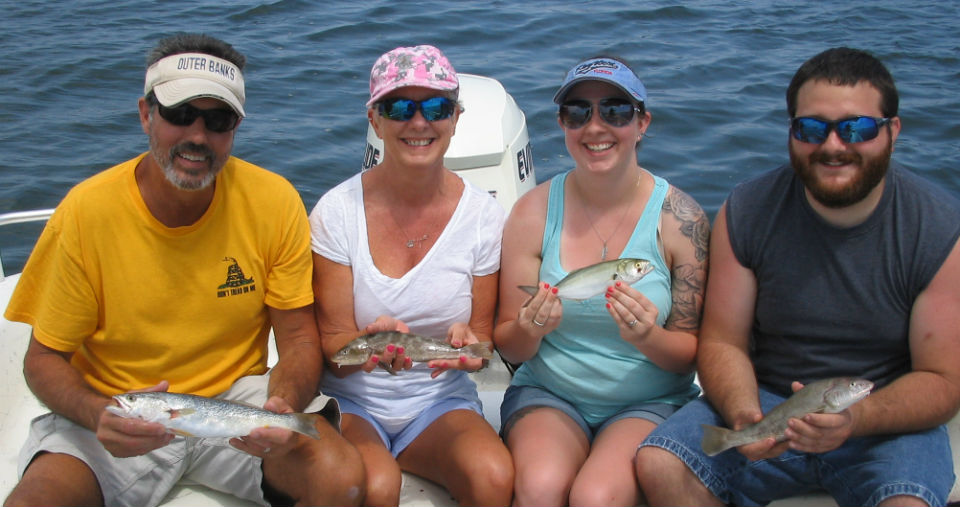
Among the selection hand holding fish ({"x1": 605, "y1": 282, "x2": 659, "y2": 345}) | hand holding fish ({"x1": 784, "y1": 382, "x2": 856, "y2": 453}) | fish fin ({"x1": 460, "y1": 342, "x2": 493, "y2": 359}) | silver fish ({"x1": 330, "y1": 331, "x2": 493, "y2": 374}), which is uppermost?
hand holding fish ({"x1": 605, "y1": 282, "x2": 659, "y2": 345})

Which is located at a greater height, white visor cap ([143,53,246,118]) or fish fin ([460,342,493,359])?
white visor cap ([143,53,246,118])

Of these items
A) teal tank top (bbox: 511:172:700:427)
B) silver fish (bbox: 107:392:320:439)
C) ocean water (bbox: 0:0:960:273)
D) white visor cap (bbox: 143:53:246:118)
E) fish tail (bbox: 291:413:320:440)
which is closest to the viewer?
silver fish (bbox: 107:392:320:439)

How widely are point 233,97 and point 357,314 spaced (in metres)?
1.02

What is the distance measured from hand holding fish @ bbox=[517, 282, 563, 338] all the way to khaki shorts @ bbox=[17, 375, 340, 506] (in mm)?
816

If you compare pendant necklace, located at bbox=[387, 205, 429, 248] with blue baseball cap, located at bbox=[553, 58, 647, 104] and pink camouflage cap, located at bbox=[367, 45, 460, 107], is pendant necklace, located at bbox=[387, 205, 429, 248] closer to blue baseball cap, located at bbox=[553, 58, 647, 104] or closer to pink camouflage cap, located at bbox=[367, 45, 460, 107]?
pink camouflage cap, located at bbox=[367, 45, 460, 107]

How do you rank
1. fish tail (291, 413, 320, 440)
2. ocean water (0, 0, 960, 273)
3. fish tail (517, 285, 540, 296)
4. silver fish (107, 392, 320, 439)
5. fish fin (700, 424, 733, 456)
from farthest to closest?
ocean water (0, 0, 960, 273), fish tail (517, 285, 540, 296), fish fin (700, 424, 733, 456), fish tail (291, 413, 320, 440), silver fish (107, 392, 320, 439)

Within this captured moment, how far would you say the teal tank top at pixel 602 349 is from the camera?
3664mm

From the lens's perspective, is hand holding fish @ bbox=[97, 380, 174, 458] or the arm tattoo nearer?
hand holding fish @ bbox=[97, 380, 174, 458]

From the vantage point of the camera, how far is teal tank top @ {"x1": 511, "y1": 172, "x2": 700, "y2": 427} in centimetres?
366

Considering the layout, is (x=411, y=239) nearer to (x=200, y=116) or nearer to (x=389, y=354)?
(x=389, y=354)

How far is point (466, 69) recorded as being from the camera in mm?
11016

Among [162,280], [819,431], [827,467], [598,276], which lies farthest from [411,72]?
[827,467]

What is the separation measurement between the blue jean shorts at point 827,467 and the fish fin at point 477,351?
2.34 ft

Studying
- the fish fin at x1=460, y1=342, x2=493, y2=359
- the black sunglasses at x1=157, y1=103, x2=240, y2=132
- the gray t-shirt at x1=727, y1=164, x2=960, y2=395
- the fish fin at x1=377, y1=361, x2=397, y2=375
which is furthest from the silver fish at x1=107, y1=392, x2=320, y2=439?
the gray t-shirt at x1=727, y1=164, x2=960, y2=395
